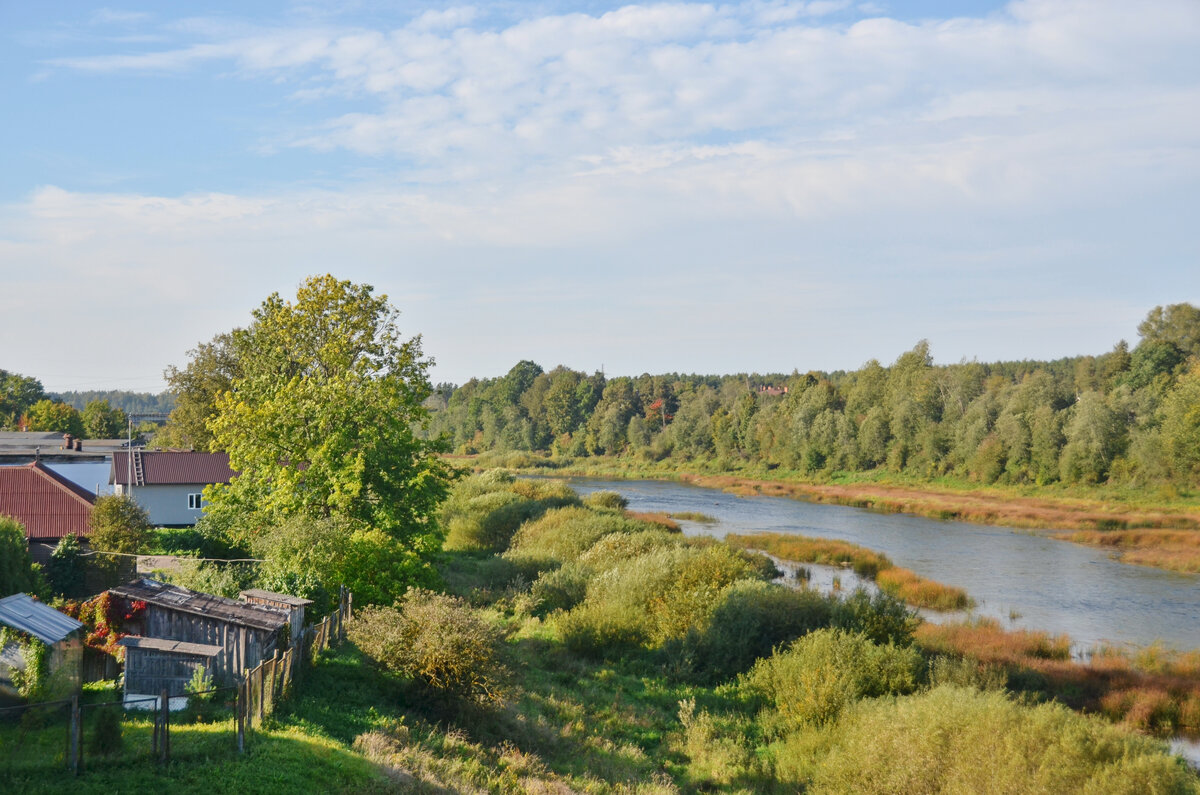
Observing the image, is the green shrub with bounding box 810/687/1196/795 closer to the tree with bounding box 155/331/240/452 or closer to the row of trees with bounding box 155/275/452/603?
the row of trees with bounding box 155/275/452/603

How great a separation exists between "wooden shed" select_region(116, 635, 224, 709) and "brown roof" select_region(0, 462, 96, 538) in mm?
21591

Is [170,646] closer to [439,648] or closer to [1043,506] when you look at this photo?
[439,648]

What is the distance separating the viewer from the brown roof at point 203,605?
47.6ft

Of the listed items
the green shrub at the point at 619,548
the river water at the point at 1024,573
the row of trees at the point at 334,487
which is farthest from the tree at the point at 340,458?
the river water at the point at 1024,573

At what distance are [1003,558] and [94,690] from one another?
38267mm

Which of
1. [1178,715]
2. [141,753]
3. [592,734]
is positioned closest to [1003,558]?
[1178,715]

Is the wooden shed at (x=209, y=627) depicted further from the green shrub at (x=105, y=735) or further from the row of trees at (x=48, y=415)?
the row of trees at (x=48, y=415)

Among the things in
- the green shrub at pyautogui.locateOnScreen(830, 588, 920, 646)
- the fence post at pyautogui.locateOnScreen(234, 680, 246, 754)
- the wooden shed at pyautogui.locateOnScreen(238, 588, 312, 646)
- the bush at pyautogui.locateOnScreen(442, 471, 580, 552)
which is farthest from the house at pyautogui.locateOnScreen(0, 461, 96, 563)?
the green shrub at pyautogui.locateOnScreen(830, 588, 920, 646)

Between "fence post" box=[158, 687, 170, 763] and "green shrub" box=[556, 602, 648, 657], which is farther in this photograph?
"green shrub" box=[556, 602, 648, 657]

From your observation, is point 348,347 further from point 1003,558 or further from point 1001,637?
point 1003,558

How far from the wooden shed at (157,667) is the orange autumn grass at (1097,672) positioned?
17609 mm

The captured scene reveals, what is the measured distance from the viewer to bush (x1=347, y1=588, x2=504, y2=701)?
619 inches

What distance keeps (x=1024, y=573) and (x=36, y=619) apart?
36.0 m

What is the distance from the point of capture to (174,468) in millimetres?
38906
